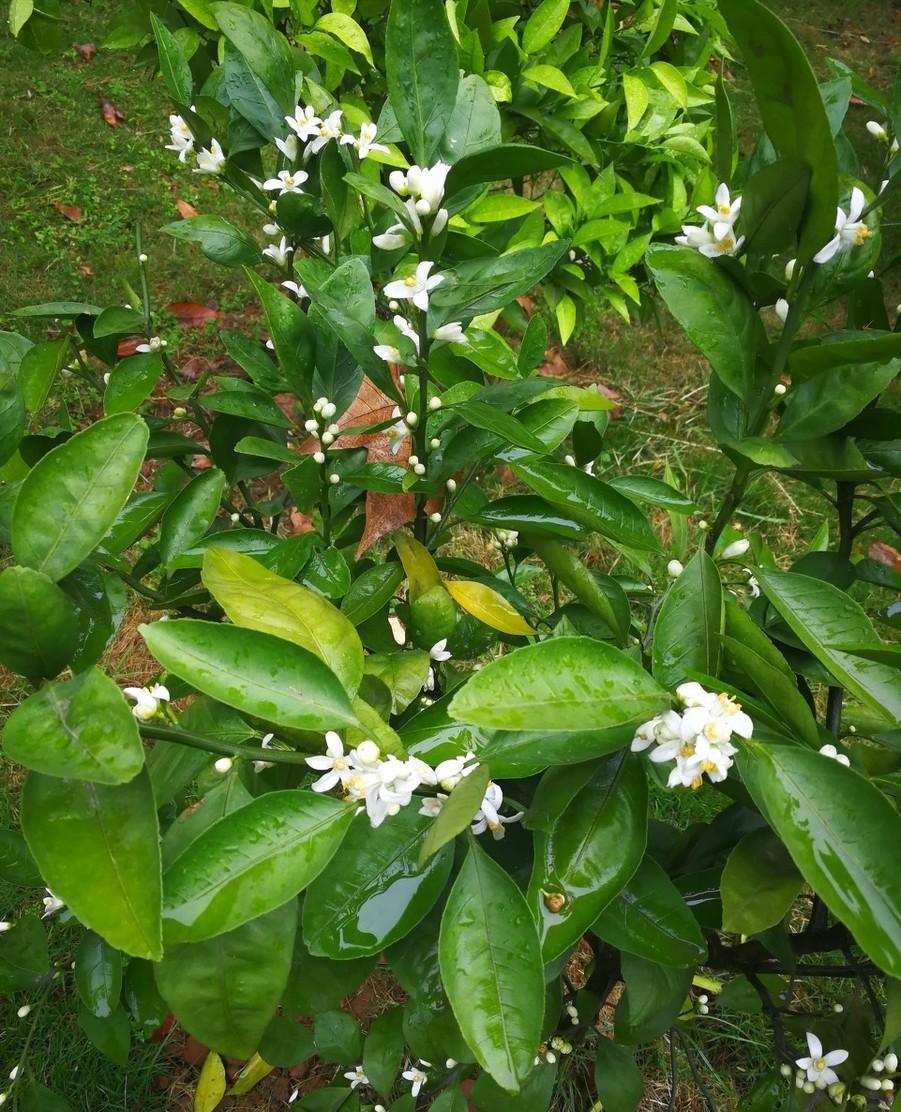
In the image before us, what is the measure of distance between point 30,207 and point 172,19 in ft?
6.15

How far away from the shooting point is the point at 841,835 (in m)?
0.51

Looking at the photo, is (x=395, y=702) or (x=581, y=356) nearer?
(x=395, y=702)

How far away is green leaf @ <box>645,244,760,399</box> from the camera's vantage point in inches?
25.9

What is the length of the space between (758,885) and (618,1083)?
578 mm

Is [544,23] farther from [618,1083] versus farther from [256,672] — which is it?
[618,1083]

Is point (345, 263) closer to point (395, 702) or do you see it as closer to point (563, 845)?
point (395, 702)

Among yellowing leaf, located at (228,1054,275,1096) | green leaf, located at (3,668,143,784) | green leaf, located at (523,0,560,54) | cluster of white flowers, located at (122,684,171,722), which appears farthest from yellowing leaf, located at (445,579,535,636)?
green leaf, located at (523,0,560,54)

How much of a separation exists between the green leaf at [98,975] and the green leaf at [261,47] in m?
0.82

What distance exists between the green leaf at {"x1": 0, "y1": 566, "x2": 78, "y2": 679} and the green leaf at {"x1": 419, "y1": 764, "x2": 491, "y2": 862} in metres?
0.24

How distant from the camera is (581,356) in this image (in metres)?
2.95

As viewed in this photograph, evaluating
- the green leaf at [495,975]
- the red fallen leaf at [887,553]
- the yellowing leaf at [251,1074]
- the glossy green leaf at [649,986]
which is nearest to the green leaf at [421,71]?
the green leaf at [495,975]

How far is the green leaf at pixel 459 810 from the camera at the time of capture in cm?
49

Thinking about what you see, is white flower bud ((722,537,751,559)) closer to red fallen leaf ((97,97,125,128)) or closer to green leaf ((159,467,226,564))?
green leaf ((159,467,226,564))

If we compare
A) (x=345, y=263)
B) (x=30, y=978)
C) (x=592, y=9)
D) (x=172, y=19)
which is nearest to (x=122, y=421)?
(x=345, y=263)
